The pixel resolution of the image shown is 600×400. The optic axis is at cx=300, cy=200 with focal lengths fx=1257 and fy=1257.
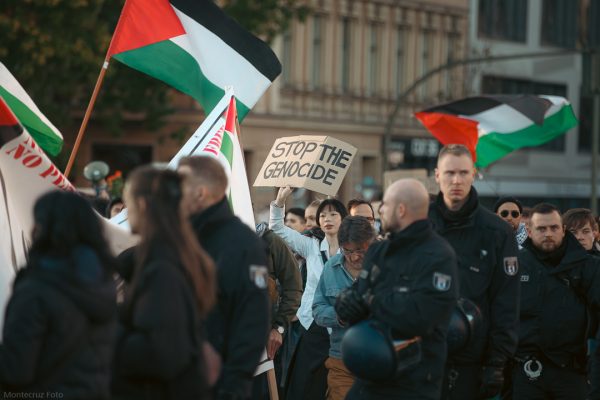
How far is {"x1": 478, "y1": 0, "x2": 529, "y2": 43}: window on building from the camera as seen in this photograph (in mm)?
47812

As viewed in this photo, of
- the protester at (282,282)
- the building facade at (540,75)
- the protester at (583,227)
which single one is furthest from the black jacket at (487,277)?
the building facade at (540,75)

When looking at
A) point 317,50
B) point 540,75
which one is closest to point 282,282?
point 317,50

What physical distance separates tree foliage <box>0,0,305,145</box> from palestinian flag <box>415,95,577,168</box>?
10.7 meters

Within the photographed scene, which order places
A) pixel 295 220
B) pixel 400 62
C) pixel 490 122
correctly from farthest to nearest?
pixel 400 62 < pixel 490 122 < pixel 295 220

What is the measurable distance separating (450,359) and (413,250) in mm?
1143

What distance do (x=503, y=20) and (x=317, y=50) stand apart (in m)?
10.7

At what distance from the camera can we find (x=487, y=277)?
7.80m

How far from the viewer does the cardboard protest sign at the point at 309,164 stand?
36.8ft

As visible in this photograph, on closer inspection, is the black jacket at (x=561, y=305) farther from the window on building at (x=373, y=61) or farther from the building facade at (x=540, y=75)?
the building facade at (x=540, y=75)

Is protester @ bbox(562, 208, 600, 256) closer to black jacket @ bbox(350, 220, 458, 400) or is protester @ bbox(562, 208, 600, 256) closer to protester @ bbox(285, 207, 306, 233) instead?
black jacket @ bbox(350, 220, 458, 400)

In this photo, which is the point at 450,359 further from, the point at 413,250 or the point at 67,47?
the point at 67,47

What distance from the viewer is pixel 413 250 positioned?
6883mm

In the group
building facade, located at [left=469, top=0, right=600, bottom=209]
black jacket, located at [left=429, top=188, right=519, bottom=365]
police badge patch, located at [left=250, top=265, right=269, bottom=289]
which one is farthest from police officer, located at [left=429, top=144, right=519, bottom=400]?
building facade, located at [left=469, top=0, right=600, bottom=209]

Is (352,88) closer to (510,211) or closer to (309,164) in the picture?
(510,211)
